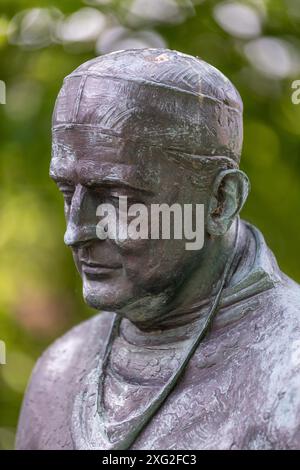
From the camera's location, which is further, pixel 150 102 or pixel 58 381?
pixel 58 381

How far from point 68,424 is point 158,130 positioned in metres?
0.79

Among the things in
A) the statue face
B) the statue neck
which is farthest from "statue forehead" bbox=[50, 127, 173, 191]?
the statue neck

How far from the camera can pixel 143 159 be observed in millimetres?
2150

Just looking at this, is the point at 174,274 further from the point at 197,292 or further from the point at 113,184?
the point at 113,184

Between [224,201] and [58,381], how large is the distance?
70 cm

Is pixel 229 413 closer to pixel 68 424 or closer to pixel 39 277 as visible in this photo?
pixel 68 424

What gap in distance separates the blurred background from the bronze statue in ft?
3.82

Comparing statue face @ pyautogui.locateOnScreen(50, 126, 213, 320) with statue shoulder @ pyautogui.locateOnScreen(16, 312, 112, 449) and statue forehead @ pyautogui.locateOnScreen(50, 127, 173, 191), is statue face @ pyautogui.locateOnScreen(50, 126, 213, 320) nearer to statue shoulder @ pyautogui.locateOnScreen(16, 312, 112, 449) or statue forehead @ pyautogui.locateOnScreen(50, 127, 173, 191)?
statue forehead @ pyautogui.locateOnScreen(50, 127, 173, 191)

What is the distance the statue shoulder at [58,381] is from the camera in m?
2.56

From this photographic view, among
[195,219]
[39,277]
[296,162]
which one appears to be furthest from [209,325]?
[39,277]

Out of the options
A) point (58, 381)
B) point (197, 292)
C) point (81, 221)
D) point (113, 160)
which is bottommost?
point (58, 381)

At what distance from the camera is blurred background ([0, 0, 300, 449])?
3.47 meters

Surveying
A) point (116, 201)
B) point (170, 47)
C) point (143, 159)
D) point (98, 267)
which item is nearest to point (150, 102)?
point (143, 159)

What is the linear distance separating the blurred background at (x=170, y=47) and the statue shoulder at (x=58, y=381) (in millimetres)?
1000
